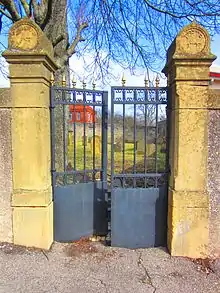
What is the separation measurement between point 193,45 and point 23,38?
2.08 meters

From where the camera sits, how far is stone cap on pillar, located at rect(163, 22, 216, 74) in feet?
10.3

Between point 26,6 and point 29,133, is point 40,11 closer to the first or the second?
point 26,6

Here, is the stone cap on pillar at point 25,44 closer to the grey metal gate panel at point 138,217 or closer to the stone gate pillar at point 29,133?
the stone gate pillar at point 29,133

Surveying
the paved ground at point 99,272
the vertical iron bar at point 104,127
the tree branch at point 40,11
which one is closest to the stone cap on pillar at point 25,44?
the vertical iron bar at point 104,127

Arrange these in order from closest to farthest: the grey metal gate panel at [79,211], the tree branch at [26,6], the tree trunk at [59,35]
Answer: the grey metal gate panel at [79,211]
the tree trunk at [59,35]
the tree branch at [26,6]

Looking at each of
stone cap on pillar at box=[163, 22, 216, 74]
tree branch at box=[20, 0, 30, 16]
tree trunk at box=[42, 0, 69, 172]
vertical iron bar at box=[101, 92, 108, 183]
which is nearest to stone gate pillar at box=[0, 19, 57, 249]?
vertical iron bar at box=[101, 92, 108, 183]

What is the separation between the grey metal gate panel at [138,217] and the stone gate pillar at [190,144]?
195 millimetres

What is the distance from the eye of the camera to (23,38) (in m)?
3.16

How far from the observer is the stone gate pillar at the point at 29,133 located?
3.16 metres

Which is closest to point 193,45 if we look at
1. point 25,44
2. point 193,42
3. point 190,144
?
point 193,42

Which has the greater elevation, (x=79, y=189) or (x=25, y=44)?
(x=25, y=44)

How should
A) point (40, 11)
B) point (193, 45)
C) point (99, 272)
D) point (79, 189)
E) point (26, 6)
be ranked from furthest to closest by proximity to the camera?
point (26, 6), point (40, 11), point (79, 189), point (193, 45), point (99, 272)

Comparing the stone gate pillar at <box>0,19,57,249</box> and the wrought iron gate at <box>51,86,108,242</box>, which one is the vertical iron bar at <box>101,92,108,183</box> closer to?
the wrought iron gate at <box>51,86,108,242</box>

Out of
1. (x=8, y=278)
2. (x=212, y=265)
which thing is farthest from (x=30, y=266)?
(x=212, y=265)
